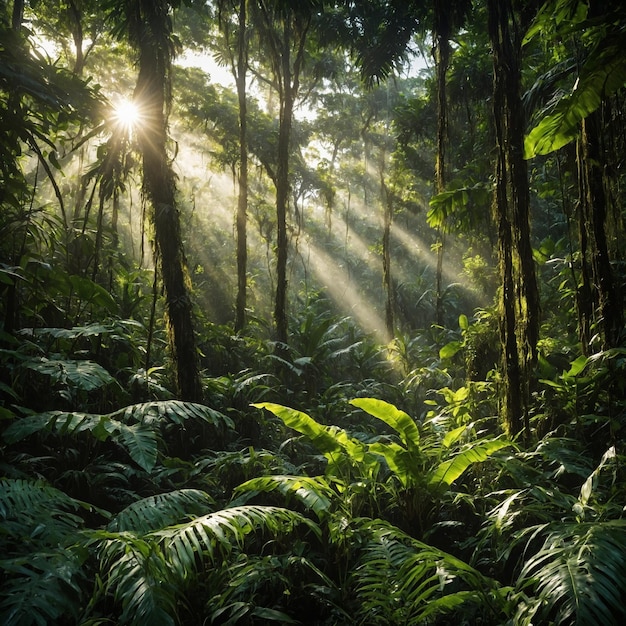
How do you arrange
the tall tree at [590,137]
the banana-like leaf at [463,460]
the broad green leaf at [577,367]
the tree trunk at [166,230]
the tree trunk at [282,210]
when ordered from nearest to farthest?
the tall tree at [590,137]
the banana-like leaf at [463,460]
the broad green leaf at [577,367]
the tree trunk at [166,230]
the tree trunk at [282,210]

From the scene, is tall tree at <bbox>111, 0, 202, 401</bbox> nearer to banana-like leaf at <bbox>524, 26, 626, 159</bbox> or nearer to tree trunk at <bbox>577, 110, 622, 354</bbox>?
banana-like leaf at <bbox>524, 26, 626, 159</bbox>

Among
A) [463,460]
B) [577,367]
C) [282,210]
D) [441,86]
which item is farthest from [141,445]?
[282,210]

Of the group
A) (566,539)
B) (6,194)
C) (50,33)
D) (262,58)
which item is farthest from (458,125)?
(566,539)

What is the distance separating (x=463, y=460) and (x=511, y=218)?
2.58 meters

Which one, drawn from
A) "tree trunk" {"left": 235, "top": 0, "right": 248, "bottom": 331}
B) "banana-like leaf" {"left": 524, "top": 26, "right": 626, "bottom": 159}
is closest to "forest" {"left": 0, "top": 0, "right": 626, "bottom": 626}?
"banana-like leaf" {"left": 524, "top": 26, "right": 626, "bottom": 159}

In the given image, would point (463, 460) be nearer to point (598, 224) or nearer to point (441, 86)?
point (598, 224)

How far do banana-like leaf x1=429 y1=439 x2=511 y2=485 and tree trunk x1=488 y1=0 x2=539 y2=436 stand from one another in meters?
0.82

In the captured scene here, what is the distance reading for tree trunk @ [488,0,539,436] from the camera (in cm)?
481

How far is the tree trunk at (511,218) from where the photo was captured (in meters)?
4.81

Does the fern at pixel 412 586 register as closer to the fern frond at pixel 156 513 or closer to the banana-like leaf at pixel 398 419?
the banana-like leaf at pixel 398 419

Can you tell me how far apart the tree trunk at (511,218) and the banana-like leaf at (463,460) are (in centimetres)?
82

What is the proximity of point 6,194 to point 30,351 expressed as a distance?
5.93 ft

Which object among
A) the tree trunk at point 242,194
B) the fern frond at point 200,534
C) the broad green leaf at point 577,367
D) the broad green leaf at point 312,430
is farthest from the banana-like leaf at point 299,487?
the tree trunk at point 242,194

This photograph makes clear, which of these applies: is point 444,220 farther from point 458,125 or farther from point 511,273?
point 458,125
